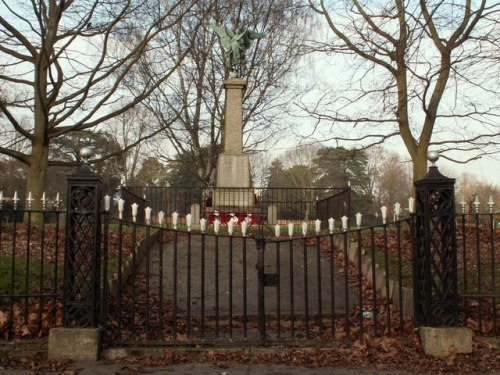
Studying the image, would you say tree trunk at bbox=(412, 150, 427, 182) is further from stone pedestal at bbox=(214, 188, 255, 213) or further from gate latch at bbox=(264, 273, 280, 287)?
gate latch at bbox=(264, 273, 280, 287)

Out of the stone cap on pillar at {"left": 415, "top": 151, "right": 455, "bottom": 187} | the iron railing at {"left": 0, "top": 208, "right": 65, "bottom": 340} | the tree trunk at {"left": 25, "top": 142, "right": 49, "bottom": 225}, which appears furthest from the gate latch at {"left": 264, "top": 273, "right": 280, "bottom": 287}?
the tree trunk at {"left": 25, "top": 142, "right": 49, "bottom": 225}

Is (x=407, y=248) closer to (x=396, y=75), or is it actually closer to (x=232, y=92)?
(x=396, y=75)

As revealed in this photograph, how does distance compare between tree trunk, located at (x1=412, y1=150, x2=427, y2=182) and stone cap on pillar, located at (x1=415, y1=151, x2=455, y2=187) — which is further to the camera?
tree trunk, located at (x1=412, y1=150, x2=427, y2=182)

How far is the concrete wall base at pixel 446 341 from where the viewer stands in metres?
5.14

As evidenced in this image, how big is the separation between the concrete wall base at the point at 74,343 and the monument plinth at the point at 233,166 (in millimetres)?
11136

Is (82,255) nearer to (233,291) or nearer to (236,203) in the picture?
(233,291)

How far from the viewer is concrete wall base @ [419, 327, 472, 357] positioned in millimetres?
5141

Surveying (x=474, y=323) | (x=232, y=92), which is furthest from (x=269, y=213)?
(x=474, y=323)

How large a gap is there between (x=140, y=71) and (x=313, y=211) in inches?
423

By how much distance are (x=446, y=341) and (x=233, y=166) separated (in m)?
13.0

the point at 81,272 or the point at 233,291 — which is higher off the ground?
the point at 81,272

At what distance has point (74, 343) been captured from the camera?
501 cm

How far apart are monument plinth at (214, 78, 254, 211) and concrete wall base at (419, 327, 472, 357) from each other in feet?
36.4

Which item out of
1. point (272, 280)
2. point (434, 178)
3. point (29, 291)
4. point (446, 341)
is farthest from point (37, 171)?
point (446, 341)
